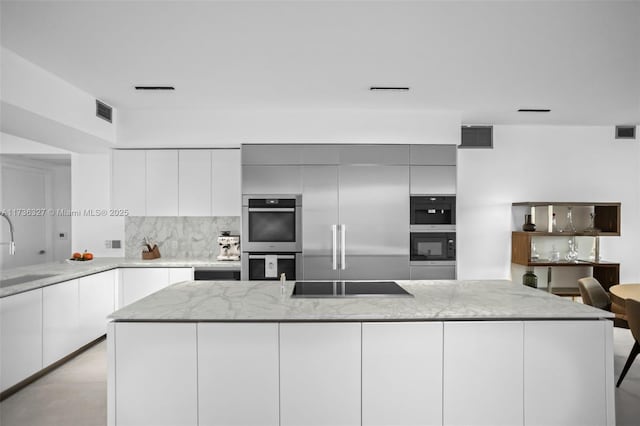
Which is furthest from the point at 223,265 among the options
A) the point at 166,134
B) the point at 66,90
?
the point at 66,90

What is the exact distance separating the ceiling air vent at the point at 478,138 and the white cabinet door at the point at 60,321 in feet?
16.0

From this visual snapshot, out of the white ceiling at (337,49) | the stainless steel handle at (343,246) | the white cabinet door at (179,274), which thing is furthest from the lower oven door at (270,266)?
the white ceiling at (337,49)

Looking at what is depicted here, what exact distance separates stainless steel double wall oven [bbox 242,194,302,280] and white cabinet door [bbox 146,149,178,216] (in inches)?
39.2

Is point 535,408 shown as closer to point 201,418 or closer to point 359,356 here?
point 359,356

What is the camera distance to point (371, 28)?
8.28ft

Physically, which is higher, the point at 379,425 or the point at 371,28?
the point at 371,28

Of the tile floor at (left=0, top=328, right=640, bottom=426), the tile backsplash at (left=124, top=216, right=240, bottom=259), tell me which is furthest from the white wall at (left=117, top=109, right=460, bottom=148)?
the tile floor at (left=0, top=328, right=640, bottom=426)

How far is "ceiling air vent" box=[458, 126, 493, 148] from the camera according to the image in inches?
210

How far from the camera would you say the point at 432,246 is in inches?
185

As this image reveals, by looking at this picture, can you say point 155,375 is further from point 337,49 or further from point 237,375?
point 337,49

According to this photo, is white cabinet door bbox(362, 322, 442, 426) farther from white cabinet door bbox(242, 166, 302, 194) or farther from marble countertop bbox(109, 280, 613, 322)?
white cabinet door bbox(242, 166, 302, 194)

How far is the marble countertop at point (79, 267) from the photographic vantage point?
3338mm

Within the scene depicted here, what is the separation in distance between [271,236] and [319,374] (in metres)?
2.58

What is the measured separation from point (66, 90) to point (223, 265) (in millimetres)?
2345
